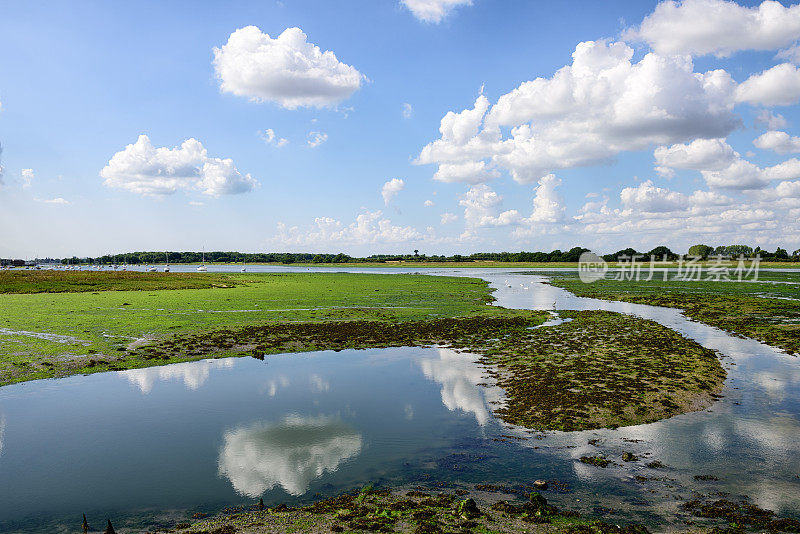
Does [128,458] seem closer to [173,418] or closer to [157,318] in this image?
[173,418]

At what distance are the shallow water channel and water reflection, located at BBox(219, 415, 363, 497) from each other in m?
Answer: 0.06

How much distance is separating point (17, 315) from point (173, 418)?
35917 mm

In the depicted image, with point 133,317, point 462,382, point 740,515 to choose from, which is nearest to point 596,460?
point 740,515

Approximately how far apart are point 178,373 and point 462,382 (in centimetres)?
1525

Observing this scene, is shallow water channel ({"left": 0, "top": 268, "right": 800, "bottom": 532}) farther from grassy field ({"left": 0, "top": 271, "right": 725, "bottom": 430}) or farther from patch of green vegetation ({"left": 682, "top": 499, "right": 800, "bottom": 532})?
grassy field ({"left": 0, "top": 271, "right": 725, "bottom": 430})

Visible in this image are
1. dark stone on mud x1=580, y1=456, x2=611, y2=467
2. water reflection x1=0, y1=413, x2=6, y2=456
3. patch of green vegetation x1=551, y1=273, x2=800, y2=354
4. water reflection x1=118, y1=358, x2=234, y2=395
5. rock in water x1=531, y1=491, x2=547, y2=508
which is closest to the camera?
rock in water x1=531, y1=491, x2=547, y2=508

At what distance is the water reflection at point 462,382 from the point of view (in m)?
17.6

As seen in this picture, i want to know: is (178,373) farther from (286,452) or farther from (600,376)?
(600,376)

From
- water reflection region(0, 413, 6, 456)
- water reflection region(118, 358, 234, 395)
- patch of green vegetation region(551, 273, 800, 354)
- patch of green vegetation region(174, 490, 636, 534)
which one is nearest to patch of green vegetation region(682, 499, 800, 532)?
patch of green vegetation region(174, 490, 636, 534)

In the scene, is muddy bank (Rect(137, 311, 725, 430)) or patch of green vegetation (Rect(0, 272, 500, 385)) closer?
muddy bank (Rect(137, 311, 725, 430))

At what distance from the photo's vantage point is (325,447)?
13.9 metres

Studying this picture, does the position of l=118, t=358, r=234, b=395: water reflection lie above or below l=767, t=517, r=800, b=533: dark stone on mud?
below

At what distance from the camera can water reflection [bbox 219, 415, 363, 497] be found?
1184 centimetres

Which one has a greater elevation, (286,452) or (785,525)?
(785,525)
